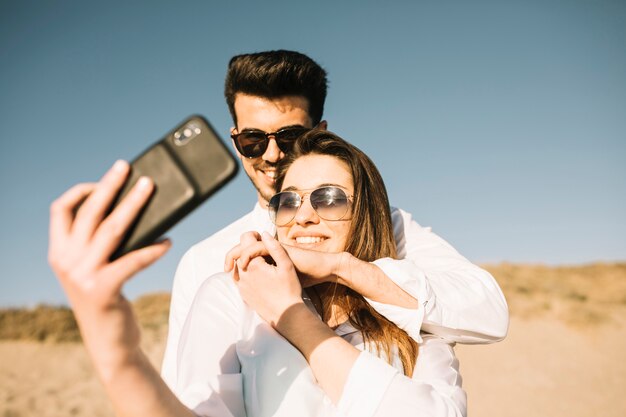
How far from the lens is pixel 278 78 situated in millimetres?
4508

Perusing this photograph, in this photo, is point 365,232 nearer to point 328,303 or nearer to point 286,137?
point 328,303

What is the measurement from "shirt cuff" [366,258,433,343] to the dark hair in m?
2.59

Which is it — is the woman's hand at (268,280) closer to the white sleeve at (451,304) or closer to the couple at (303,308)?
the couple at (303,308)

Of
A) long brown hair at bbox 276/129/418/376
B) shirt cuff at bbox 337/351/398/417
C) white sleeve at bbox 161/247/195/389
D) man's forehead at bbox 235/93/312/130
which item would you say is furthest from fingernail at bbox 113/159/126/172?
man's forehead at bbox 235/93/312/130

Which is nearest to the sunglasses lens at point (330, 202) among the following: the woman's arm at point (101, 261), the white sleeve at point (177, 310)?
the white sleeve at point (177, 310)

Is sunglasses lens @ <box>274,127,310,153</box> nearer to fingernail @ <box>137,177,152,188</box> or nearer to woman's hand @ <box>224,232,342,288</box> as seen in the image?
woman's hand @ <box>224,232,342,288</box>

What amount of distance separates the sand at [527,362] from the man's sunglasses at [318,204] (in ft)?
44.7

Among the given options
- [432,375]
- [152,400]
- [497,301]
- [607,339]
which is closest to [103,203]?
[152,400]

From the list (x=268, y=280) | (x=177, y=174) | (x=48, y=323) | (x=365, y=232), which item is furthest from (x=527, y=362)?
(x=48, y=323)

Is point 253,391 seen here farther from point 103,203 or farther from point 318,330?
point 103,203

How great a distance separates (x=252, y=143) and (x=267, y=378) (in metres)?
2.67

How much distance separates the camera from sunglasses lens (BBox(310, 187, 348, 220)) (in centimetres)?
291

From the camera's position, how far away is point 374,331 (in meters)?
2.55

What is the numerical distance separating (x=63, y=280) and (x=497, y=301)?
2334mm
